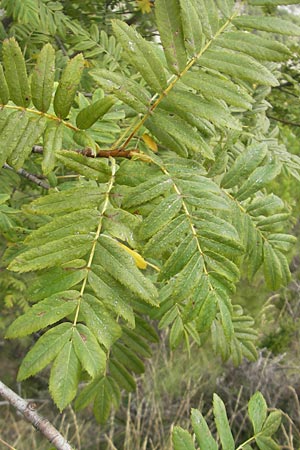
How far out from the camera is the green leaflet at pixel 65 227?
75 centimetres

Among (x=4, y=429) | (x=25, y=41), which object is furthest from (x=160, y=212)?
(x=4, y=429)

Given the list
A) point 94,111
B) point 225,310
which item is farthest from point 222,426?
point 94,111

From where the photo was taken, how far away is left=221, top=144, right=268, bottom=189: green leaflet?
1.05m

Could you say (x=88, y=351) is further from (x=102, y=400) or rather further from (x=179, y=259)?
(x=102, y=400)

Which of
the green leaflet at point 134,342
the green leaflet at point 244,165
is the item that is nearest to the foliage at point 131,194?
the green leaflet at point 244,165

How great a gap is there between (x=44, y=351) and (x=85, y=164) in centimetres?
30

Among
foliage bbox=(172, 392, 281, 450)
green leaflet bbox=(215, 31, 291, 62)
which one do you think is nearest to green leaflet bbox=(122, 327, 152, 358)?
foliage bbox=(172, 392, 281, 450)

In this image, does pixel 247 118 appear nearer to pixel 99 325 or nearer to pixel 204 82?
pixel 204 82

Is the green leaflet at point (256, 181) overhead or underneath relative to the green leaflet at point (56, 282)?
underneath

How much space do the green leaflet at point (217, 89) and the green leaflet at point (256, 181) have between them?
253 millimetres

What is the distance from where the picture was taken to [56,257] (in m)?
0.73

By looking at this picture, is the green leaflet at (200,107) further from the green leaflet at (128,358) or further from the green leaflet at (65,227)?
the green leaflet at (128,358)

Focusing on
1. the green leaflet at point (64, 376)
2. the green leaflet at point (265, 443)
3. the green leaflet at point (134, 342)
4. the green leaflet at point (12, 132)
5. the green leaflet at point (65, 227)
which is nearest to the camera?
the green leaflet at point (64, 376)

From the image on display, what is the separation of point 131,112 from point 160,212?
1.52 feet
